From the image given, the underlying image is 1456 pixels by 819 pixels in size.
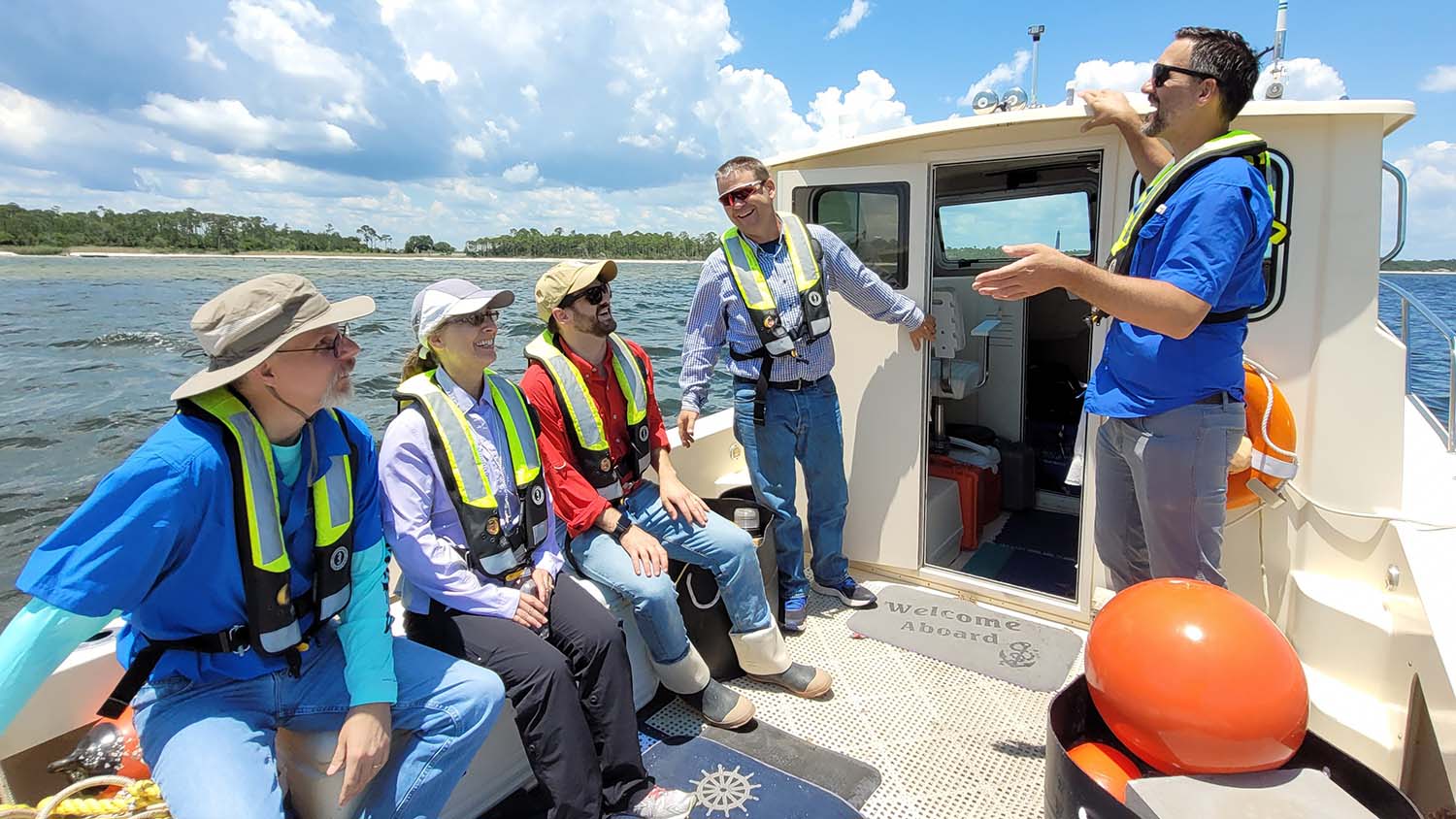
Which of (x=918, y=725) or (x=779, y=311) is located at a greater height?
(x=779, y=311)

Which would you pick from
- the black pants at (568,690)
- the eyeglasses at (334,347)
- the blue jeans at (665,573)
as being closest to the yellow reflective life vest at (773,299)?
the blue jeans at (665,573)

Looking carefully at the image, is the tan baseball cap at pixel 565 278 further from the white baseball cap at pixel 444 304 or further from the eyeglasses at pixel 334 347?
the eyeglasses at pixel 334 347

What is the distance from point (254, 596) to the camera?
1.51 metres

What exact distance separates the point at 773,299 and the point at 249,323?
5.82 feet

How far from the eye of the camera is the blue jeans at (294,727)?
1.36 m

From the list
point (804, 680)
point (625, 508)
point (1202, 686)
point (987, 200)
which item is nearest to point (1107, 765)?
point (1202, 686)

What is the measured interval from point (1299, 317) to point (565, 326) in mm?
2298

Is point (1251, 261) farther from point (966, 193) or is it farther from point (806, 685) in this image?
point (966, 193)

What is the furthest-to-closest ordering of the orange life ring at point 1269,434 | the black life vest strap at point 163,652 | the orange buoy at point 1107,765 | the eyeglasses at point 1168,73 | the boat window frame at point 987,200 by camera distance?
the boat window frame at point 987,200
the orange life ring at point 1269,434
the eyeglasses at point 1168,73
the black life vest strap at point 163,652
the orange buoy at point 1107,765

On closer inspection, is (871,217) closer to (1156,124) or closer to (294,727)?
(1156,124)

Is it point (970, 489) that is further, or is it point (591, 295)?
point (970, 489)

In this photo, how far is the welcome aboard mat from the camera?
2627 millimetres

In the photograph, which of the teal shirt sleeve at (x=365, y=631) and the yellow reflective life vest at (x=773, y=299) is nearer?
the teal shirt sleeve at (x=365, y=631)

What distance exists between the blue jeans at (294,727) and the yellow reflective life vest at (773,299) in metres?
1.58
